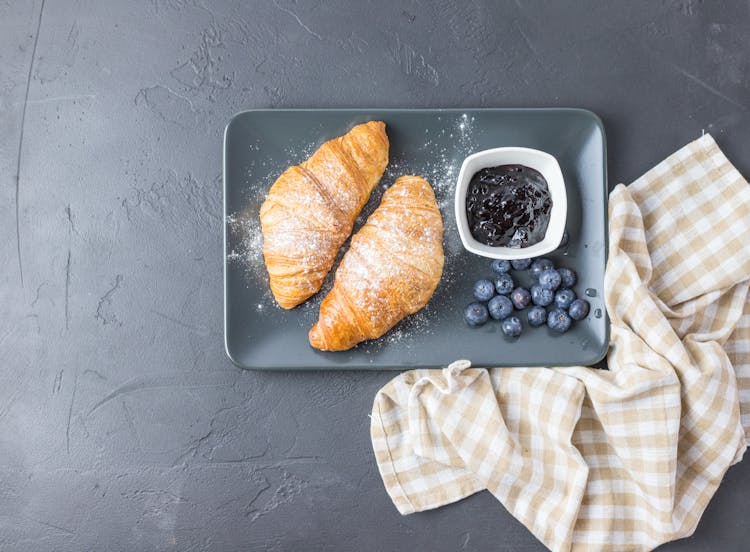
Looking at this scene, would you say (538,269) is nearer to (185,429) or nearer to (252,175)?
(252,175)

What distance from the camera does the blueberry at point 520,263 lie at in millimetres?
1756

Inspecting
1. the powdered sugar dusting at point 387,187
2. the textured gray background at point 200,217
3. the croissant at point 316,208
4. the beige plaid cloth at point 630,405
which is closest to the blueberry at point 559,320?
the beige plaid cloth at point 630,405

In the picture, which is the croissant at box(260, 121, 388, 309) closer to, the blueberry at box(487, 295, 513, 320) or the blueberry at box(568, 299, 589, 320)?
the blueberry at box(487, 295, 513, 320)

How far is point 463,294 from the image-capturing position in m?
1.79

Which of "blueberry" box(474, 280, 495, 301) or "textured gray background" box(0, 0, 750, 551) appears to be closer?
"blueberry" box(474, 280, 495, 301)

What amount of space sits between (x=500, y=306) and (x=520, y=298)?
6 centimetres

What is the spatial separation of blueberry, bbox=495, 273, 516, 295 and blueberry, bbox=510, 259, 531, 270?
34mm

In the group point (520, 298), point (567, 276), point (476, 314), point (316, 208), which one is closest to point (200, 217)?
point (316, 208)

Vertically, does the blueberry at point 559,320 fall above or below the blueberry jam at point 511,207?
below

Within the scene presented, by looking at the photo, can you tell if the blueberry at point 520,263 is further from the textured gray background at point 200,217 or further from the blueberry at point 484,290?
the textured gray background at point 200,217

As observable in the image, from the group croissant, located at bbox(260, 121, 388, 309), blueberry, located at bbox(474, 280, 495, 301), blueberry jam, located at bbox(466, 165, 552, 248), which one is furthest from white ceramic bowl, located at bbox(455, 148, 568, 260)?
croissant, located at bbox(260, 121, 388, 309)

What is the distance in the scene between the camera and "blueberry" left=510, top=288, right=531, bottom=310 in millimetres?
1745

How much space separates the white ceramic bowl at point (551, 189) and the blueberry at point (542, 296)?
138 mm

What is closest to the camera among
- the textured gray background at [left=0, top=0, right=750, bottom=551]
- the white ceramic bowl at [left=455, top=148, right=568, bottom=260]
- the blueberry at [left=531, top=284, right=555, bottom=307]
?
the white ceramic bowl at [left=455, top=148, right=568, bottom=260]
